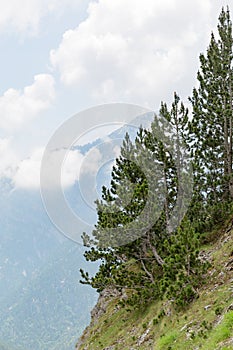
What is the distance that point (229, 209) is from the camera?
29.0 meters

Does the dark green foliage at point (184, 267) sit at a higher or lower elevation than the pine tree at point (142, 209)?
lower

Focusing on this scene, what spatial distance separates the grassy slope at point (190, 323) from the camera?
45.0 feet

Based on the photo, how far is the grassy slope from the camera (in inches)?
540

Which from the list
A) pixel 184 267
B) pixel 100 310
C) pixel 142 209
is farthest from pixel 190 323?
pixel 100 310

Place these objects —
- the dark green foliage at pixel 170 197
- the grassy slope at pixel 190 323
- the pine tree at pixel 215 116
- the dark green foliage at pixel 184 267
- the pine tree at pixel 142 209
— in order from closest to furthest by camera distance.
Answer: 1. the grassy slope at pixel 190 323
2. the dark green foliage at pixel 184 267
3. the dark green foliage at pixel 170 197
4. the pine tree at pixel 142 209
5. the pine tree at pixel 215 116

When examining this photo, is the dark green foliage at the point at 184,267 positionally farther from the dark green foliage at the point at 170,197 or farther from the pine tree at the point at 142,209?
the pine tree at the point at 142,209

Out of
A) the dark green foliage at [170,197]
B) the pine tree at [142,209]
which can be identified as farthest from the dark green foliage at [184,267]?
the pine tree at [142,209]

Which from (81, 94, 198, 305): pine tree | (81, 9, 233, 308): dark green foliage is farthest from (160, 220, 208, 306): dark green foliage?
(81, 94, 198, 305): pine tree

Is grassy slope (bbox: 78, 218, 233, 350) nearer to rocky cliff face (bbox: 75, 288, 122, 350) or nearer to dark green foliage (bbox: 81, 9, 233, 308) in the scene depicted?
dark green foliage (bbox: 81, 9, 233, 308)

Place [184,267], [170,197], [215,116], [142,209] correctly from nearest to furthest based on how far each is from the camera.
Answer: [184,267] → [142,209] → [170,197] → [215,116]

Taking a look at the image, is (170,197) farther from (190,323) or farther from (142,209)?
(190,323)

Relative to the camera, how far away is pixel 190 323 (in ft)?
53.6

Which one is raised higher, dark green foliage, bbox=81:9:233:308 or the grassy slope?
dark green foliage, bbox=81:9:233:308

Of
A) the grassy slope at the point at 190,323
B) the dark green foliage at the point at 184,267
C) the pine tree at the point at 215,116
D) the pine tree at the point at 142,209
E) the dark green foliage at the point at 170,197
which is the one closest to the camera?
the grassy slope at the point at 190,323
